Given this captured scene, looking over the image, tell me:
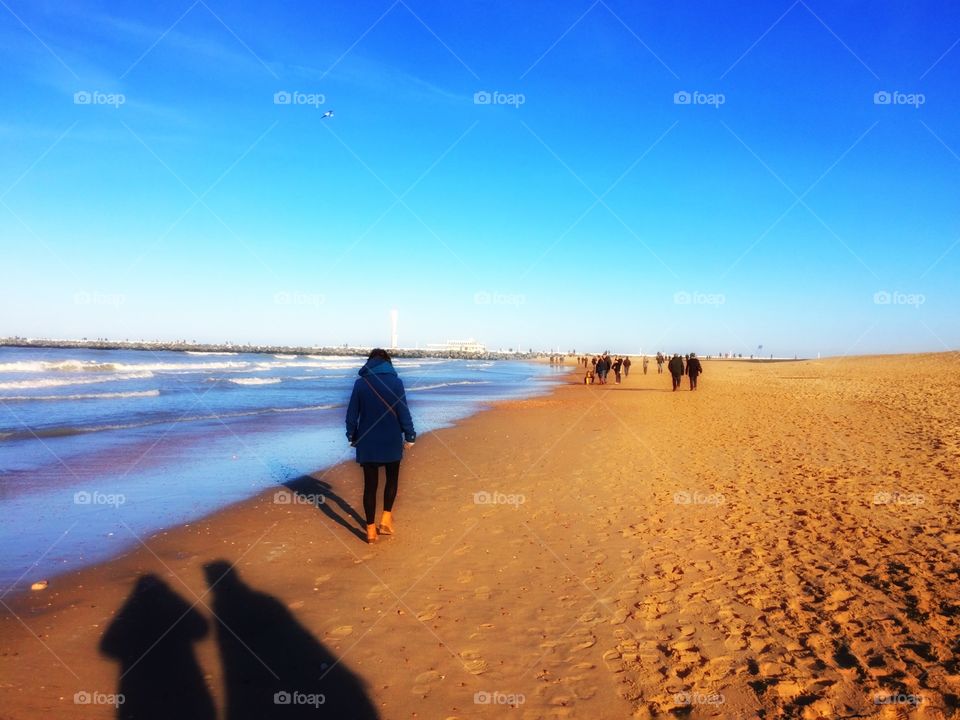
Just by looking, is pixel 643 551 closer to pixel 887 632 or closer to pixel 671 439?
pixel 887 632

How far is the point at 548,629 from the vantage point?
4598mm

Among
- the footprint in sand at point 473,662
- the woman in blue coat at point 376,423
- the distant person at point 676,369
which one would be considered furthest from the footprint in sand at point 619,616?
the distant person at point 676,369

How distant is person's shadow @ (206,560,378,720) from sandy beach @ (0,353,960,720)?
0.05 ft

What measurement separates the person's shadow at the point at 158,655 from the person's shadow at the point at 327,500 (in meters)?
2.33

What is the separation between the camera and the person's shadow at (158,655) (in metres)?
3.62

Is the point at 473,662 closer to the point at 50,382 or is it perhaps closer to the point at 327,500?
the point at 327,500

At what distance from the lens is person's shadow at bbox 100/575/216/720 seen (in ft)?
11.9

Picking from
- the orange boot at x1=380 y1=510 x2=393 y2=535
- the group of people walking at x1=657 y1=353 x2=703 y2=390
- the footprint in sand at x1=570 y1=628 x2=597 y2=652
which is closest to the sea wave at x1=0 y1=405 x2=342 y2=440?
the orange boot at x1=380 y1=510 x2=393 y2=535

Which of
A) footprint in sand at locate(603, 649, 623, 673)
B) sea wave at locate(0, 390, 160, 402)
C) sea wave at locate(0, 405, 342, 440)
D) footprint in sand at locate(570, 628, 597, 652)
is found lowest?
footprint in sand at locate(570, 628, 597, 652)

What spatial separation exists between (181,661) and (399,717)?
175cm

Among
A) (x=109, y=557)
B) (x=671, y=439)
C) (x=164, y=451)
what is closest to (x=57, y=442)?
(x=164, y=451)

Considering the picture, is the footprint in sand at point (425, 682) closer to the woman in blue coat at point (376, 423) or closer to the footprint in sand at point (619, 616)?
the footprint in sand at point (619, 616)

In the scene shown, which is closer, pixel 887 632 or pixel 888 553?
pixel 887 632

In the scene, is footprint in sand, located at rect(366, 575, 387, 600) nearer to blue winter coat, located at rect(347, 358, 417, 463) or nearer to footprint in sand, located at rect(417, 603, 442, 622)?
footprint in sand, located at rect(417, 603, 442, 622)
